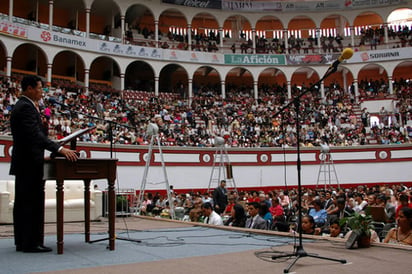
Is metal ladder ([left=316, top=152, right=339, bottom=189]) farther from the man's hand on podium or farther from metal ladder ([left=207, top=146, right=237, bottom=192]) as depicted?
the man's hand on podium

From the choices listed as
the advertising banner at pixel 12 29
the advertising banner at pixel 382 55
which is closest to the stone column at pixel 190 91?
the advertising banner at pixel 12 29

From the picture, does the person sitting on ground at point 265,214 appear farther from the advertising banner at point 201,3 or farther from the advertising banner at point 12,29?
the advertising banner at point 201,3

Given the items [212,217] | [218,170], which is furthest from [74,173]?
[218,170]

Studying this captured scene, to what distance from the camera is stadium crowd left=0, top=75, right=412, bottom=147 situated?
22891 millimetres

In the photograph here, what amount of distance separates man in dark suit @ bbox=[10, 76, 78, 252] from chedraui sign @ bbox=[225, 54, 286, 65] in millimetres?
29674

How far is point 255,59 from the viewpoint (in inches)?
1352

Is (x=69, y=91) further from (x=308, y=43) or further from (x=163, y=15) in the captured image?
(x=308, y=43)

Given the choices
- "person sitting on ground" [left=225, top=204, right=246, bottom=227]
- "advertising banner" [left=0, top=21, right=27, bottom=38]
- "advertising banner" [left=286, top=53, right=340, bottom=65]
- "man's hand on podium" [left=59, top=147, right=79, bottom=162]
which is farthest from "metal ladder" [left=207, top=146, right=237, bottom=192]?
"man's hand on podium" [left=59, top=147, right=79, bottom=162]

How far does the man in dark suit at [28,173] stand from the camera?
16.0ft

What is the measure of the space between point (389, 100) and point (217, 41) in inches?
591

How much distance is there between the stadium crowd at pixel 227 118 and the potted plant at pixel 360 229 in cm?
1710

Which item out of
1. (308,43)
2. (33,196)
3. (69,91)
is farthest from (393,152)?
(33,196)

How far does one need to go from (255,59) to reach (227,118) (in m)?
8.26

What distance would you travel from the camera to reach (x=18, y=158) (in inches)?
196
